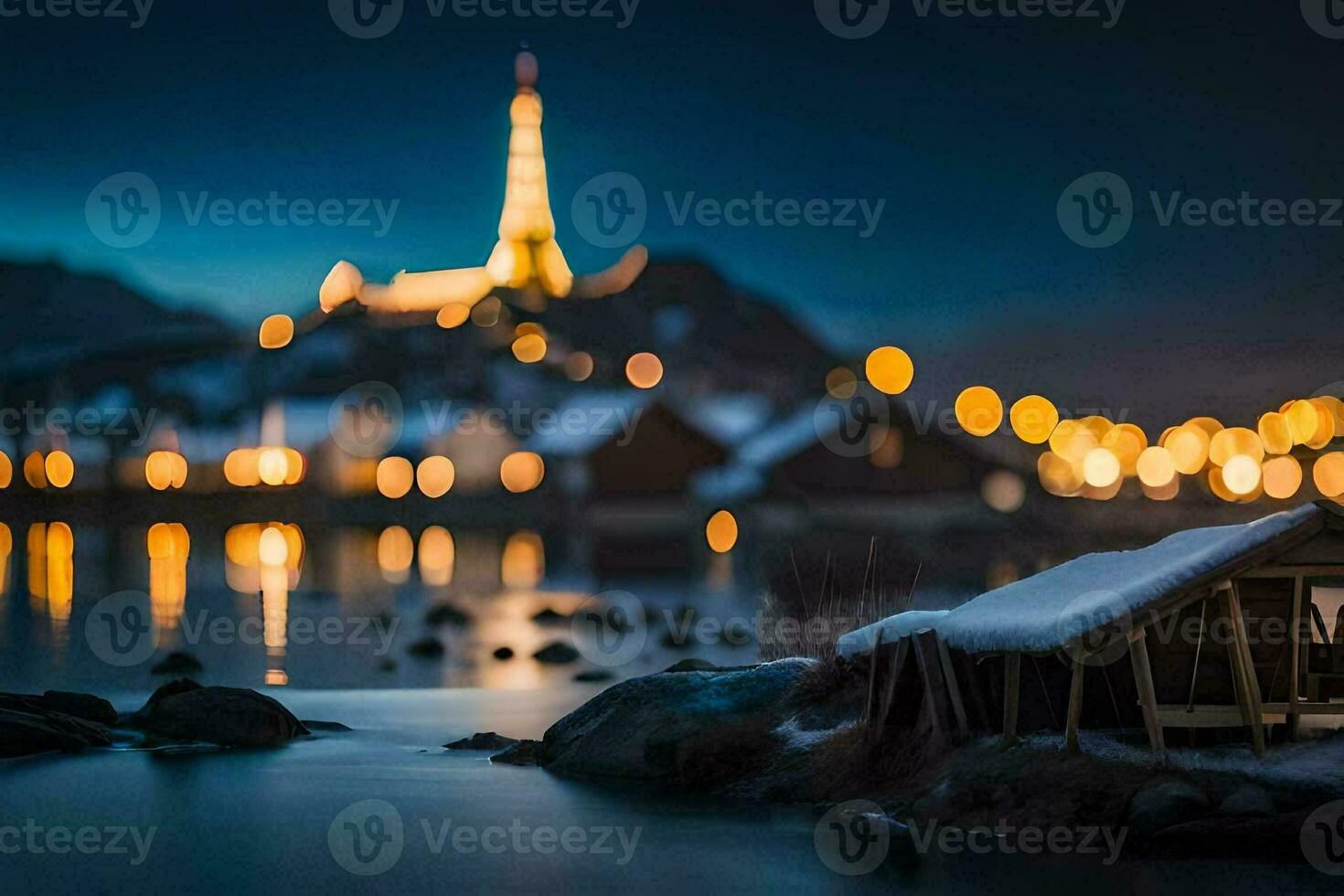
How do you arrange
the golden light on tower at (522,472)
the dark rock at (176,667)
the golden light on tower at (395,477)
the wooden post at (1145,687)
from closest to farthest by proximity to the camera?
the wooden post at (1145,687) → the dark rock at (176,667) → the golden light on tower at (522,472) → the golden light on tower at (395,477)

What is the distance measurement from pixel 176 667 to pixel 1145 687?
26273 millimetres

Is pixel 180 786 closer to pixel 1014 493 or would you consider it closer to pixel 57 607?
pixel 57 607

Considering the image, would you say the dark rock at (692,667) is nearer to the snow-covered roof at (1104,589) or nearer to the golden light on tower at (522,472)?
the snow-covered roof at (1104,589)

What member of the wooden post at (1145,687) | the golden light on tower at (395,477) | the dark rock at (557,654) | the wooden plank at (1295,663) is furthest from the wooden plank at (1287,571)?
the golden light on tower at (395,477)

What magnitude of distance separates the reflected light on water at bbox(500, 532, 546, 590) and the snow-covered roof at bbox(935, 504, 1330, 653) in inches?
2159

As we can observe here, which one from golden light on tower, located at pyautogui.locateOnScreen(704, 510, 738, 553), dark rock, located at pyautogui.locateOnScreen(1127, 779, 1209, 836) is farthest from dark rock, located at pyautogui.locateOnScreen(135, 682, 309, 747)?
golden light on tower, located at pyautogui.locateOnScreen(704, 510, 738, 553)

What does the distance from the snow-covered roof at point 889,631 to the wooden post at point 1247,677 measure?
277cm

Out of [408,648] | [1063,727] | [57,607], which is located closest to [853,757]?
[1063,727]

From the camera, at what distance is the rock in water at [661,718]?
18531mm

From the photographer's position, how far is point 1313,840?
13836 millimetres

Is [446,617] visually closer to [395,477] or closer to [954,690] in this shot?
[954,690]

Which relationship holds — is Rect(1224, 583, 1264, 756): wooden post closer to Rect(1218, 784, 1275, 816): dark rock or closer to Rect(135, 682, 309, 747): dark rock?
Rect(1218, 784, 1275, 816): dark rock

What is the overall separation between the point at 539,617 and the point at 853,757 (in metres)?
37.8

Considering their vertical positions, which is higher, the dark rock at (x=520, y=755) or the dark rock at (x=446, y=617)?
the dark rock at (x=446, y=617)
